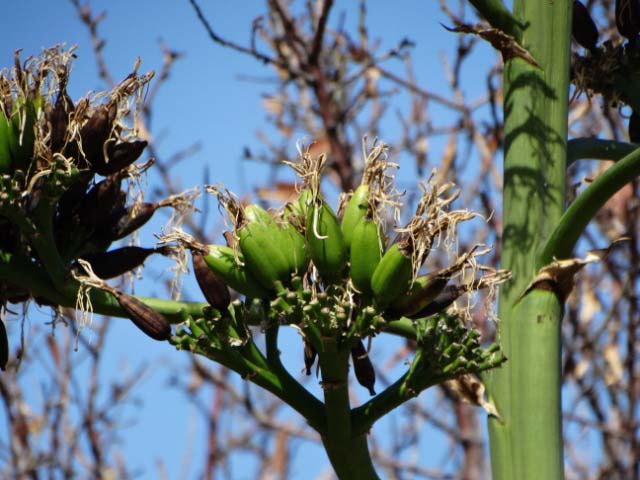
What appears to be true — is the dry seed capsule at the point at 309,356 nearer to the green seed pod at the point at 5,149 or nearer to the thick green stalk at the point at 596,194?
the thick green stalk at the point at 596,194

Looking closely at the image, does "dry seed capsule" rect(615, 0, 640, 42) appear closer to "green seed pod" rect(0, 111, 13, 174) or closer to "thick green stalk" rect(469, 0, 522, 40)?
"thick green stalk" rect(469, 0, 522, 40)

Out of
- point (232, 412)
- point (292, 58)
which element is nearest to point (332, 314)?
point (292, 58)

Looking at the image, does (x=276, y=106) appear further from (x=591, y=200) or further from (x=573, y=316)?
(x=591, y=200)

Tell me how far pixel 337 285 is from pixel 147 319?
0.40 metres

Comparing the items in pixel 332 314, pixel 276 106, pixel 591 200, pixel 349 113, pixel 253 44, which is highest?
pixel 276 106

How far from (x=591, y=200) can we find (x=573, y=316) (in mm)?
4452

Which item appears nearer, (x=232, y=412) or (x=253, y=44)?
(x=253, y=44)

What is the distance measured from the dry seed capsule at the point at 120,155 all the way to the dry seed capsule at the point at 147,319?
0.41 meters

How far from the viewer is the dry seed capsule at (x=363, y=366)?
2148 mm

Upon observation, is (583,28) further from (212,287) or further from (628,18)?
(212,287)

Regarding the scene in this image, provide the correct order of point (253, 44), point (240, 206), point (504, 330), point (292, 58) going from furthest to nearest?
1. point (292, 58)
2. point (253, 44)
3. point (240, 206)
4. point (504, 330)

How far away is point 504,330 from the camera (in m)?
2.04

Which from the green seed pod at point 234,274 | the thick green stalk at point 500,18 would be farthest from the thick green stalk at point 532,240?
the green seed pod at point 234,274

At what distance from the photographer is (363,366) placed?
7.08 feet
